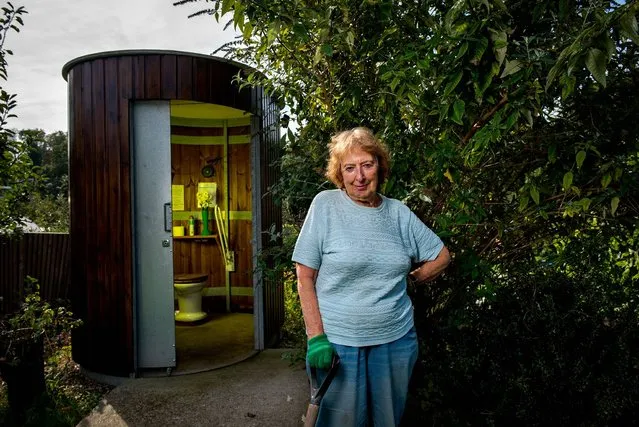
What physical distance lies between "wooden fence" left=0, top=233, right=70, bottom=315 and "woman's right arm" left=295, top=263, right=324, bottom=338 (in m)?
4.60

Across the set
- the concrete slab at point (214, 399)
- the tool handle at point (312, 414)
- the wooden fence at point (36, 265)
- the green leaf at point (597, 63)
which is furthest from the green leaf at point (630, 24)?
the wooden fence at point (36, 265)

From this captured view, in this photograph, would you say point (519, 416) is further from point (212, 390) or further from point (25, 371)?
point (25, 371)

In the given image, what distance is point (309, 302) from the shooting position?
1917 millimetres

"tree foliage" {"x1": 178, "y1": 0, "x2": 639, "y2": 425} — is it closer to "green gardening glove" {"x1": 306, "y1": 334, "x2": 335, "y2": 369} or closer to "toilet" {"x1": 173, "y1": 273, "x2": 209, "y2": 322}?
"green gardening glove" {"x1": 306, "y1": 334, "x2": 335, "y2": 369}

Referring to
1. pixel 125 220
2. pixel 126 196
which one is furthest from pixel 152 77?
pixel 125 220

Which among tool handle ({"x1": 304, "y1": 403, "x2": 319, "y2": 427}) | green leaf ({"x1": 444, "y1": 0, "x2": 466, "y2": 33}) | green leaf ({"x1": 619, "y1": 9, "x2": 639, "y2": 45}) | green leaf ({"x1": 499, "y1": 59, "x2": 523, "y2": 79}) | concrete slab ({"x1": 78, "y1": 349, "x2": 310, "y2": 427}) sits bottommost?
concrete slab ({"x1": 78, "y1": 349, "x2": 310, "y2": 427})

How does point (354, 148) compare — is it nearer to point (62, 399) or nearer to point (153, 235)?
point (153, 235)

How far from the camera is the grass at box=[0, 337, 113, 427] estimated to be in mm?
3441

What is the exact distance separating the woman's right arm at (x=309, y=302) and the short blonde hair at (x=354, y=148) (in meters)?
0.47

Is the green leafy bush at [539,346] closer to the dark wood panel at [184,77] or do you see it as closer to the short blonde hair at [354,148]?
the short blonde hair at [354,148]

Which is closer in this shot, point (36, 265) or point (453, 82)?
point (453, 82)

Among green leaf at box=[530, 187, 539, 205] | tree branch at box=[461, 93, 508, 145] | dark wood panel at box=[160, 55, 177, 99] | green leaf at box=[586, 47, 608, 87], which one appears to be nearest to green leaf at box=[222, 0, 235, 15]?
tree branch at box=[461, 93, 508, 145]

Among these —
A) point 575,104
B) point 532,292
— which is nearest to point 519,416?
point 532,292

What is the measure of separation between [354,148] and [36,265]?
16.7 feet
